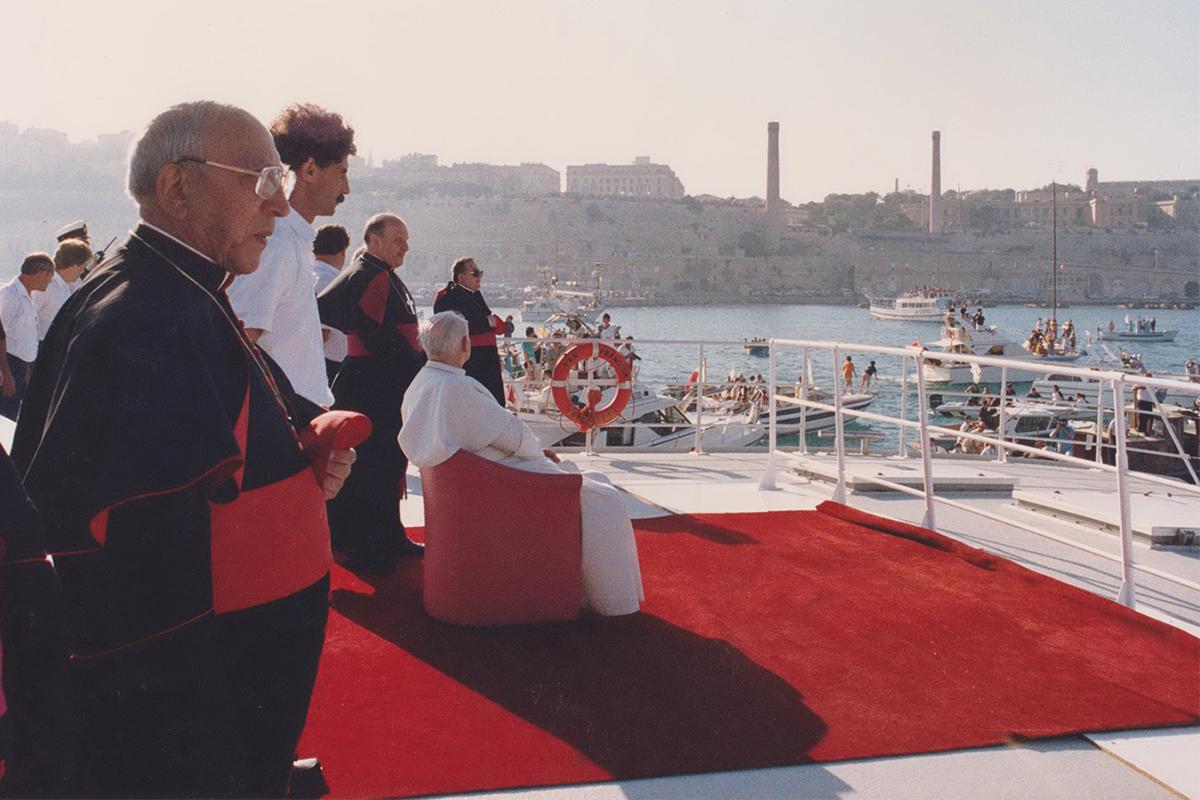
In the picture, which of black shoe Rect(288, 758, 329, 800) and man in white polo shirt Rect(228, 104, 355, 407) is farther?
man in white polo shirt Rect(228, 104, 355, 407)

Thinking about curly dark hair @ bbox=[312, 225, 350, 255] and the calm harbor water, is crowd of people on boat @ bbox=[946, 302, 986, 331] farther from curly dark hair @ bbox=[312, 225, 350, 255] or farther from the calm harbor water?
curly dark hair @ bbox=[312, 225, 350, 255]

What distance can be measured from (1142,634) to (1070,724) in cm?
77

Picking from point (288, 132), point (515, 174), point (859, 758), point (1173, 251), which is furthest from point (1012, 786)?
point (515, 174)

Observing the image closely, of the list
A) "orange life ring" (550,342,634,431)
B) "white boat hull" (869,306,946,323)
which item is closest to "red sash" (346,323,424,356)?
"orange life ring" (550,342,634,431)

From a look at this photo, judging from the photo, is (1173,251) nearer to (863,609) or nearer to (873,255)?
(873,255)

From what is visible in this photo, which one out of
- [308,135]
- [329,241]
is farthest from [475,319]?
[308,135]

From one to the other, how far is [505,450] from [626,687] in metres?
0.70

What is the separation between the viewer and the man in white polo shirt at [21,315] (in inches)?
189

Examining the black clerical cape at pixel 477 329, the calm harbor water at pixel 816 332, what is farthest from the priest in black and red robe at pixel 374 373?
the calm harbor water at pixel 816 332

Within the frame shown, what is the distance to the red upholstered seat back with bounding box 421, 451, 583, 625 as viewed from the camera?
267 cm

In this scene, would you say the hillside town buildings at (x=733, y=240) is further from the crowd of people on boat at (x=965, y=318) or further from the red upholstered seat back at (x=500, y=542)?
the red upholstered seat back at (x=500, y=542)

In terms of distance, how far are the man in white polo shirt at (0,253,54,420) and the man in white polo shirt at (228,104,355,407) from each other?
9.56ft

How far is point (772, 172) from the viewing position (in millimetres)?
109062

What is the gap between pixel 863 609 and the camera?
295cm
